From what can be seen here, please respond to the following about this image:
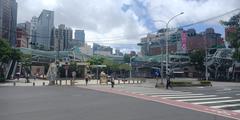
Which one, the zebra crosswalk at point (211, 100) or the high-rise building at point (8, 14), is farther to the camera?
the high-rise building at point (8, 14)

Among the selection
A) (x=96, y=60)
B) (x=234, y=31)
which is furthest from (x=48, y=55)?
(x=234, y=31)

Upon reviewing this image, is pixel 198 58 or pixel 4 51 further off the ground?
pixel 198 58

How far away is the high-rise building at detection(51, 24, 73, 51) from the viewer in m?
58.9

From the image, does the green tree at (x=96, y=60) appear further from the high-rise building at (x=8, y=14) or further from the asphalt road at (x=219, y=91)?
the asphalt road at (x=219, y=91)

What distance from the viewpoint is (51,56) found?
10144 centimetres

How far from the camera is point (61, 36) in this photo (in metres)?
62.3

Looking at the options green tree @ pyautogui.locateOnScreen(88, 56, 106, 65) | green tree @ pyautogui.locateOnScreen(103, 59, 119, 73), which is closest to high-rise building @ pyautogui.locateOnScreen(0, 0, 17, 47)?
green tree @ pyautogui.locateOnScreen(88, 56, 106, 65)

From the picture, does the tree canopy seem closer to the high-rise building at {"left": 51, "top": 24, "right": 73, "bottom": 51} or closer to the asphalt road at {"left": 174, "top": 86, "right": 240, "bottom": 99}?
the high-rise building at {"left": 51, "top": 24, "right": 73, "bottom": 51}

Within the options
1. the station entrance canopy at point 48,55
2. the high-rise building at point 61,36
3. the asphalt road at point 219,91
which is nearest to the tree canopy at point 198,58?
the station entrance canopy at point 48,55

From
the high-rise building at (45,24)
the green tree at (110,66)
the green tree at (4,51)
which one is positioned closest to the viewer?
the high-rise building at (45,24)

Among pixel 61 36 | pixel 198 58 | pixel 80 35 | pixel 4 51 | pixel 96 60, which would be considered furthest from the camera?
pixel 198 58

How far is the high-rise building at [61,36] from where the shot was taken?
5892 centimetres

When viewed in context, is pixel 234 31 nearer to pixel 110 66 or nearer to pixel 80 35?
pixel 80 35

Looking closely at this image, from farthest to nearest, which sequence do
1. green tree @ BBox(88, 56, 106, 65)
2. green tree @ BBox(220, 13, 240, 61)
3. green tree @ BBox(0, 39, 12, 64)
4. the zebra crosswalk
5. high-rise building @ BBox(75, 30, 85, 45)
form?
green tree @ BBox(88, 56, 106, 65) → high-rise building @ BBox(75, 30, 85, 45) → green tree @ BBox(0, 39, 12, 64) → green tree @ BBox(220, 13, 240, 61) → the zebra crosswalk
